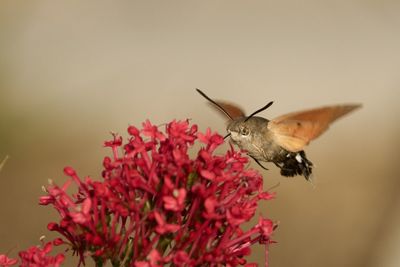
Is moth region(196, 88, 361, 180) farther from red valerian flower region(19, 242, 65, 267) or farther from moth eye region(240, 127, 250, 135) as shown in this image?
red valerian flower region(19, 242, 65, 267)

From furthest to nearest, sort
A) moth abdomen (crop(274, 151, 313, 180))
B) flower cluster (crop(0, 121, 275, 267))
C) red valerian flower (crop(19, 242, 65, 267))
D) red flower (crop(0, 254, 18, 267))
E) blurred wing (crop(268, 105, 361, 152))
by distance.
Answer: moth abdomen (crop(274, 151, 313, 180))
blurred wing (crop(268, 105, 361, 152))
red flower (crop(0, 254, 18, 267))
red valerian flower (crop(19, 242, 65, 267))
flower cluster (crop(0, 121, 275, 267))

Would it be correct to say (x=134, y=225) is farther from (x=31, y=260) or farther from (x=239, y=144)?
(x=239, y=144)

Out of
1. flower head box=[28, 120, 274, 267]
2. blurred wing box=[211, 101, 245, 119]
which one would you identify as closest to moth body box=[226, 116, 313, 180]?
blurred wing box=[211, 101, 245, 119]

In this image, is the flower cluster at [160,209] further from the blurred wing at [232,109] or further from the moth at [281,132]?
the blurred wing at [232,109]

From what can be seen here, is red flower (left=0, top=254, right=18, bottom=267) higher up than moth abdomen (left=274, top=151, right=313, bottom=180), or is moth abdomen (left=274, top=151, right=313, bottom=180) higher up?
red flower (left=0, top=254, right=18, bottom=267)

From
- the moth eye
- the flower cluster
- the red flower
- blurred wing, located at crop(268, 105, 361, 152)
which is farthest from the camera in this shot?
the moth eye

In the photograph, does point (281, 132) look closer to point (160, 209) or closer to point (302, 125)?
point (302, 125)

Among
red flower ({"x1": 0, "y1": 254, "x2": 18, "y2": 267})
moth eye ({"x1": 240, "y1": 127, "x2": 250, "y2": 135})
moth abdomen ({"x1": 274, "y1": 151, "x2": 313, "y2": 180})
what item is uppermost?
moth eye ({"x1": 240, "y1": 127, "x2": 250, "y2": 135})

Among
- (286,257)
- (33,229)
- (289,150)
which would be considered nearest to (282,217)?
(286,257)
